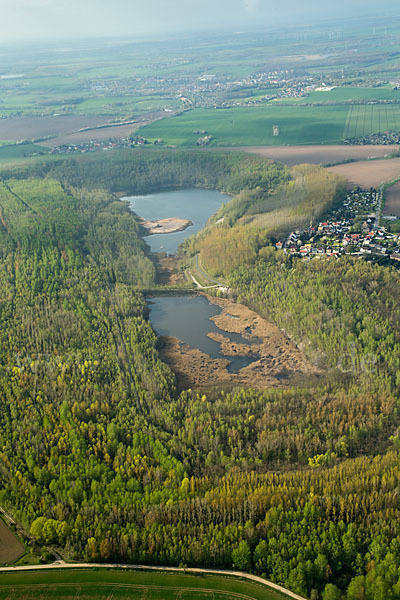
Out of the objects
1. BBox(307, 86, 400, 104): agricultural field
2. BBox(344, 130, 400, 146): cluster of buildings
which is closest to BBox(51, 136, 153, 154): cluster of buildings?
BBox(344, 130, 400, 146): cluster of buildings

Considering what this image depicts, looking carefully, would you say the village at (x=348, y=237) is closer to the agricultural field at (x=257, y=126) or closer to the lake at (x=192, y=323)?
the lake at (x=192, y=323)

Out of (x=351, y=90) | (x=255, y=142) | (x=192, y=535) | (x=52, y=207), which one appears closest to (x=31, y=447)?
(x=192, y=535)

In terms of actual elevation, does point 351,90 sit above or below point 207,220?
above

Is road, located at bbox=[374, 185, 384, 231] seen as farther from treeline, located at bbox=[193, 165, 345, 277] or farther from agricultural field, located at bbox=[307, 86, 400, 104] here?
agricultural field, located at bbox=[307, 86, 400, 104]

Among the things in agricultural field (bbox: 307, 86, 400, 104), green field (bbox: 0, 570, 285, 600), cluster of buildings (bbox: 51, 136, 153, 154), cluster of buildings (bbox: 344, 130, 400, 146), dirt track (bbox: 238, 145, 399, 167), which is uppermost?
agricultural field (bbox: 307, 86, 400, 104)

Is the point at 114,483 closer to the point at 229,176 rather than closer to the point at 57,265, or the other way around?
the point at 57,265
